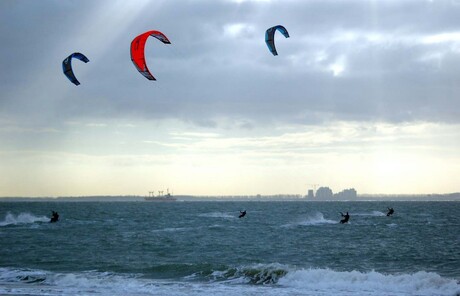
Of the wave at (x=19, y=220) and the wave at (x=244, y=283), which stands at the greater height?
the wave at (x=19, y=220)

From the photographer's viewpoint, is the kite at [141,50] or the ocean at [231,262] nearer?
the ocean at [231,262]

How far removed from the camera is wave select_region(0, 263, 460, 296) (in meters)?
21.3

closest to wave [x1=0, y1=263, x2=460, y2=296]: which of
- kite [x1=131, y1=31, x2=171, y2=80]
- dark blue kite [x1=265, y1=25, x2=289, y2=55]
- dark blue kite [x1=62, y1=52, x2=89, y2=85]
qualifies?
kite [x1=131, y1=31, x2=171, y2=80]

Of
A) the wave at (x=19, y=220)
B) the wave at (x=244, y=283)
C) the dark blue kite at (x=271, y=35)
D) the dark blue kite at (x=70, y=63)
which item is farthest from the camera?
the wave at (x=19, y=220)

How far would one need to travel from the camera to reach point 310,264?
29.2 meters

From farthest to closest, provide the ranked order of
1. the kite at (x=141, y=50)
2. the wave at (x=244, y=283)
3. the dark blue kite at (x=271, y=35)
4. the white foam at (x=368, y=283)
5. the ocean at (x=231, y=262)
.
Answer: the dark blue kite at (x=271, y=35), the kite at (x=141, y=50), the ocean at (x=231, y=262), the white foam at (x=368, y=283), the wave at (x=244, y=283)

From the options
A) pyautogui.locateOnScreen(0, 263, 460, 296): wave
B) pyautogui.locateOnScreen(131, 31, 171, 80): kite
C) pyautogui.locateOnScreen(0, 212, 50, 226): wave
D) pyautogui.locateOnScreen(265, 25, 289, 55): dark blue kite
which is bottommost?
pyautogui.locateOnScreen(0, 263, 460, 296): wave

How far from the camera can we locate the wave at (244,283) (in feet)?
69.9

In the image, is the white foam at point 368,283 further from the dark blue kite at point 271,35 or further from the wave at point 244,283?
the dark blue kite at point 271,35

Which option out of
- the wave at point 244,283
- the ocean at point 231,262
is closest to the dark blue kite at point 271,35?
the ocean at point 231,262

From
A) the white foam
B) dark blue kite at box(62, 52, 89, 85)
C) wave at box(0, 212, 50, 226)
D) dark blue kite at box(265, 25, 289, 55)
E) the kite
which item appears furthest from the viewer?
wave at box(0, 212, 50, 226)

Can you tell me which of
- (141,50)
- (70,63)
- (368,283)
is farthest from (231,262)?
(70,63)

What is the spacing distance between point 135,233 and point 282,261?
20.5 meters

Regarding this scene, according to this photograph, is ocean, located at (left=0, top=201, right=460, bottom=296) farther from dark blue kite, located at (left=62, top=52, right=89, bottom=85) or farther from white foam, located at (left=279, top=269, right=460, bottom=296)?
dark blue kite, located at (left=62, top=52, right=89, bottom=85)
